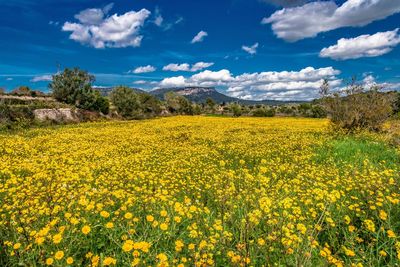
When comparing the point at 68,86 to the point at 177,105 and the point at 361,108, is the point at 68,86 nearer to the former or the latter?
the point at 177,105

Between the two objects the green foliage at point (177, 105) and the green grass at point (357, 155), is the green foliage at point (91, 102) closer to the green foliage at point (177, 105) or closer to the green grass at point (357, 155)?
the green foliage at point (177, 105)

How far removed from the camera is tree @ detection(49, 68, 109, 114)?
2062 inches

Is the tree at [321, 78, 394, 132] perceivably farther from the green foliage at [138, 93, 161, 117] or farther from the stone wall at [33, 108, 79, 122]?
the green foliage at [138, 93, 161, 117]

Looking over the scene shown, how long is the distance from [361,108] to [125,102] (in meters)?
47.6

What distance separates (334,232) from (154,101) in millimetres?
74143

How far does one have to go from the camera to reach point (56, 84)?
52.9 m

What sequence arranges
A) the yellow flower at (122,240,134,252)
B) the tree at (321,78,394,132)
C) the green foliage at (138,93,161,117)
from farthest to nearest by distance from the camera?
the green foliage at (138,93,161,117), the tree at (321,78,394,132), the yellow flower at (122,240,134,252)

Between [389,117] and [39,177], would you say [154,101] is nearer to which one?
[389,117]

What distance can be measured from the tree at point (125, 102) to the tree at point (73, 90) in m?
5.53

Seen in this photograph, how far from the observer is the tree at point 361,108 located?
2170 cm

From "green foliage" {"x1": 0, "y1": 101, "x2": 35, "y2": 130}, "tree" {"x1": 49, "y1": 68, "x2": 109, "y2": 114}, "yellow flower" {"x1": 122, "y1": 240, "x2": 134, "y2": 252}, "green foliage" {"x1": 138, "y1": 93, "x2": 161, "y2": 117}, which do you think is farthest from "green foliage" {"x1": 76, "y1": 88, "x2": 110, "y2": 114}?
"yellow flower" {"x1": 122, "y1": 240, "x2": 134, "y2": 252}

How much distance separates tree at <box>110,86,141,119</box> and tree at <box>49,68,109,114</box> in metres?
5.53

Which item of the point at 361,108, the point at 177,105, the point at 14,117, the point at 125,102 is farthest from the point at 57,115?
the point at 177,105

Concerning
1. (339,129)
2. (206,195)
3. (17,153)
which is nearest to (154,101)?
(339,129)
